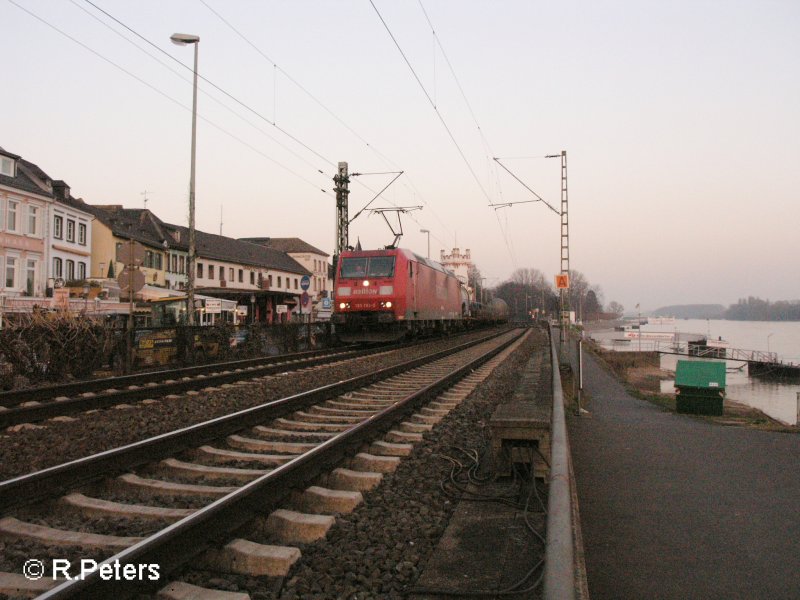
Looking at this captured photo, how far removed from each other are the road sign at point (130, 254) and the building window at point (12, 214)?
24.6m

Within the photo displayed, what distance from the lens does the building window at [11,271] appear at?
35.1m

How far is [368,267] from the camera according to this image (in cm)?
2312

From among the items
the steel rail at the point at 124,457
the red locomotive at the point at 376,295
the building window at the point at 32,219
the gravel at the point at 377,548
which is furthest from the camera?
the building window at the point at 32,219

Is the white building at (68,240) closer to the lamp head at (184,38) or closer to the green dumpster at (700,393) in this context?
the lamp head at (184,38)

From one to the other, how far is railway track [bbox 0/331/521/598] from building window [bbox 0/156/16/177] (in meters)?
34.4

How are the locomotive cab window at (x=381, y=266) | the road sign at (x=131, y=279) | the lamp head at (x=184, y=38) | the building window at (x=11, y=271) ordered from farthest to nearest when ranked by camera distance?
the building window at (x=11, y=271)
the locomotive cab window at (x=381, y=266)
the lamp head at (x=184, y=38)
the road sign at (x=131, y=279)

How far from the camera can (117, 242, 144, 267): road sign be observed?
15086mm

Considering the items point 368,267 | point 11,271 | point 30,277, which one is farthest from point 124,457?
point 30,277

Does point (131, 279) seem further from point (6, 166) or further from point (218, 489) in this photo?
point (6, 166)

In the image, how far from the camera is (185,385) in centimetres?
1120

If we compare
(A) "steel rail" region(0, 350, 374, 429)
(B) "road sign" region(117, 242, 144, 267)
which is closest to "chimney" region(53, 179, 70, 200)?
(B) "road sign" region(117, 242, 144, 267)

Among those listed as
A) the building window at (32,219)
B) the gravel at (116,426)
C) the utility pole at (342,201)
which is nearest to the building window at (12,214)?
the building window at (32,219)

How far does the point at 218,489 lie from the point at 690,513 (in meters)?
3.99

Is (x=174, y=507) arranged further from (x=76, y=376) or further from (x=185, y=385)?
(x=76, y=376)
